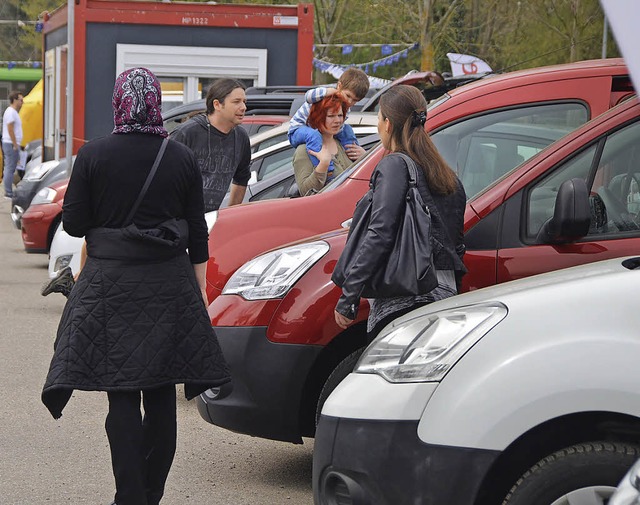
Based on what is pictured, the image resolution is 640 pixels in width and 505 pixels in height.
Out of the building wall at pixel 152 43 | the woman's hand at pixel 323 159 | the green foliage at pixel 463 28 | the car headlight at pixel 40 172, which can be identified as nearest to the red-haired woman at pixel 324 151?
the woman's hand at pixel 323 159

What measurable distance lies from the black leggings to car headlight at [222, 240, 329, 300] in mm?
831

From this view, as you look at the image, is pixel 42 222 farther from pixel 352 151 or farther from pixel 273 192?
pixel 352 151

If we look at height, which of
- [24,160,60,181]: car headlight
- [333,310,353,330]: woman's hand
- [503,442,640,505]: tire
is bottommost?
[24,160,60,181]: car headlight

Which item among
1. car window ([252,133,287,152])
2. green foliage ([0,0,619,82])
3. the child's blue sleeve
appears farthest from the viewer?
green foliage ([0,0,619,82])

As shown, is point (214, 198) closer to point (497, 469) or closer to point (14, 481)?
point (14, 481)

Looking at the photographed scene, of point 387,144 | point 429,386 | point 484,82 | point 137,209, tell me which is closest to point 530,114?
point 484,82

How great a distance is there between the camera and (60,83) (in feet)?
60.6

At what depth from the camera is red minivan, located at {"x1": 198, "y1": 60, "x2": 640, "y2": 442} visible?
5098 millimetres

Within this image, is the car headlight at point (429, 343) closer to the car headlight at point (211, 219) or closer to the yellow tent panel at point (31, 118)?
the car headlight at point (211, 219)

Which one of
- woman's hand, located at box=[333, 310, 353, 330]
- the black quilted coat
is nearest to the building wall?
woman's hand, located at box=[333, 310, 353, 330]

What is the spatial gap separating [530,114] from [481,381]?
2.64 metres

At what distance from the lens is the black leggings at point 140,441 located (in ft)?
15.0

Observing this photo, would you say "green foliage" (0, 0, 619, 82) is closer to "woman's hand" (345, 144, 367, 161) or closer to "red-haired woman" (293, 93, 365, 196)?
"woman's hand" (345, 144, 367, 161)

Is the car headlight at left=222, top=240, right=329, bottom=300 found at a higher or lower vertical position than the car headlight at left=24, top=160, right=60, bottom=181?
higher
